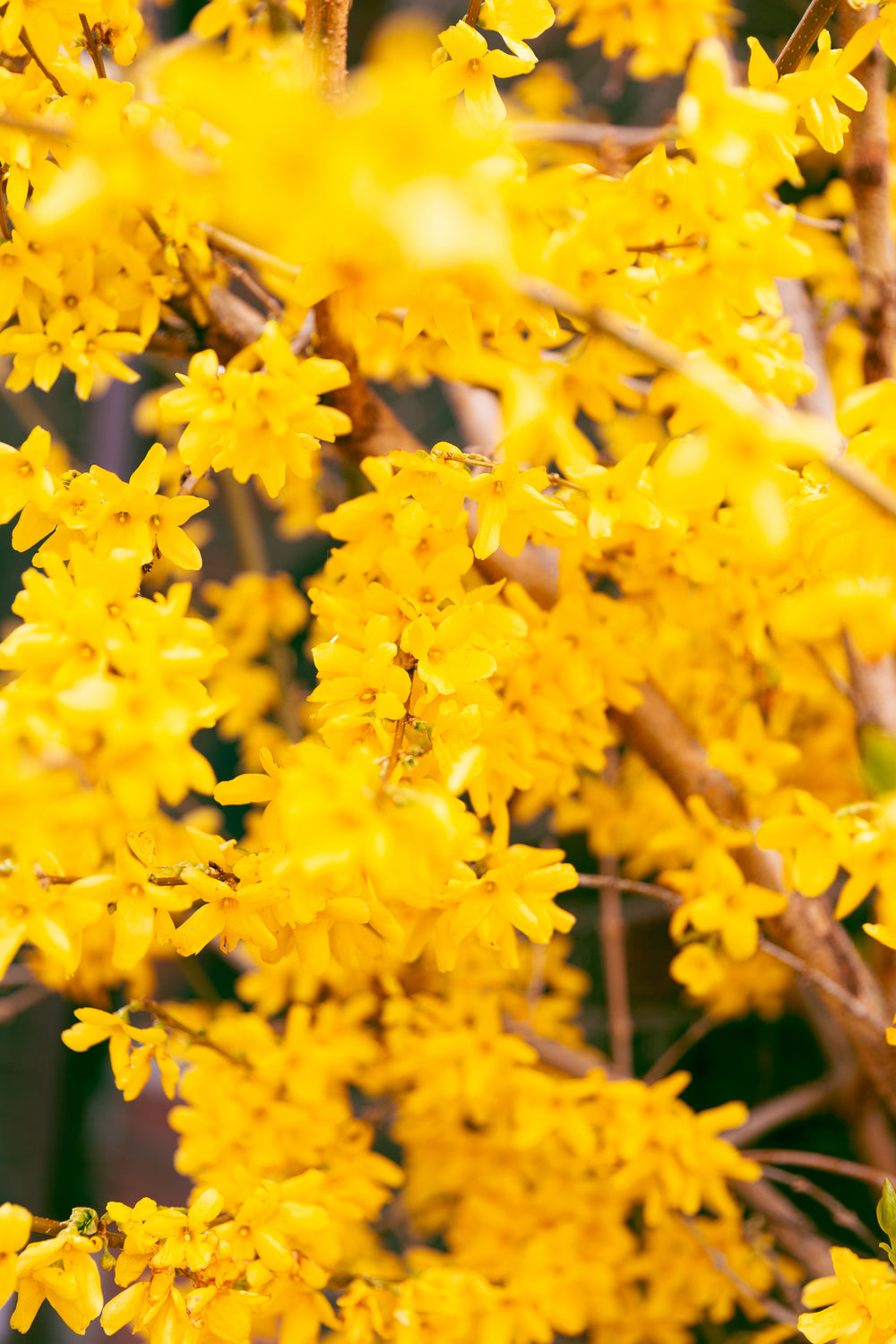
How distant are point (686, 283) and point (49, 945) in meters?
0.78

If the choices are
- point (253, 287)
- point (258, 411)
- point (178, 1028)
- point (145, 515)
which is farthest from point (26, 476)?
point (178, 1028)

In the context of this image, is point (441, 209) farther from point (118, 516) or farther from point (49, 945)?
point (49, 945)

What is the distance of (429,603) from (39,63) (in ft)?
2.14

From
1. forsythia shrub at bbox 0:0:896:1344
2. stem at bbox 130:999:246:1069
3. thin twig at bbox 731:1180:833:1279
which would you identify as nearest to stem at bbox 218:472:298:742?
forsythia shrub at bbox 0:0:896:1344

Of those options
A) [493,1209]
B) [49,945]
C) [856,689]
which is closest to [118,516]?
[49,945]

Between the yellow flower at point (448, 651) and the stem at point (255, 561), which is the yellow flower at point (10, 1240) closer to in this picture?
the yellow flower at point (448, 651)

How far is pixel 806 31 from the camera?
0.82m

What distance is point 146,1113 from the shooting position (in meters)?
2.78

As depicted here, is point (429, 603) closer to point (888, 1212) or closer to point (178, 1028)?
point (178, 1028)

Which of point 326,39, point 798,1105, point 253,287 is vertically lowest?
point 798,1105

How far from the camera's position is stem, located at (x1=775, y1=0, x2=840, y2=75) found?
80 cm

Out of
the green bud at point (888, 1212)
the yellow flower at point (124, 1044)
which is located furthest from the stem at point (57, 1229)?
the green bud at point (888, 1212)

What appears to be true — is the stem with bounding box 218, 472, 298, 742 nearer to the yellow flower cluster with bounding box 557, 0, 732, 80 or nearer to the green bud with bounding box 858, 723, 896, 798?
the yellow flower cluster with bounding box 557, 0, 732, 80

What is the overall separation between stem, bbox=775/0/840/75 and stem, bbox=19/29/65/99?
717 mm
